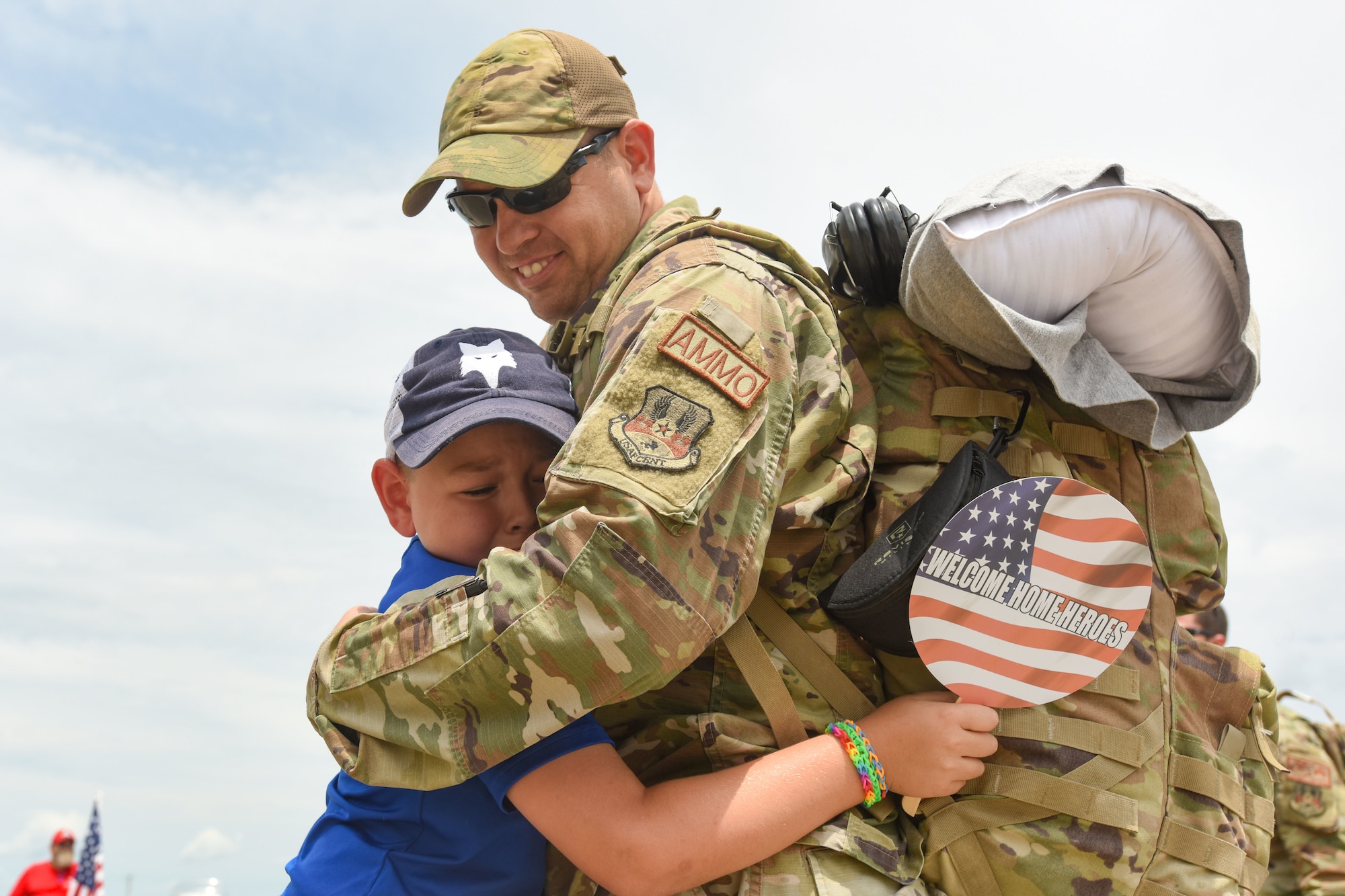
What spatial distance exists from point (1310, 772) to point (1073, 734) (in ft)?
19.1

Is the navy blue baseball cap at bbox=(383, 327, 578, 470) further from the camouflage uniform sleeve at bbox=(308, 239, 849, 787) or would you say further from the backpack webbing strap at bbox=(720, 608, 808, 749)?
the backpack webbing strap at bbox=(720, 608, 808, 749)

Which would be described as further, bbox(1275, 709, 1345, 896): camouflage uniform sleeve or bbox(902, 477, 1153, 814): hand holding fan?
bbox(1275, 709, 1345, 896): camouflage uniform sleeve

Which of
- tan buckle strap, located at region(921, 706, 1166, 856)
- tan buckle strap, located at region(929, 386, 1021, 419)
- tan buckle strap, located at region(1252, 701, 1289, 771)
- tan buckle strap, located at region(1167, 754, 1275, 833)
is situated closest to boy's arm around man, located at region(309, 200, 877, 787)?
tan buckle strap, located at region(929, 386, 1021, 419)

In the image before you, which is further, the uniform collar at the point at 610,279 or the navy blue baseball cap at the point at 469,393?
the uniform collar at the point at 610,279

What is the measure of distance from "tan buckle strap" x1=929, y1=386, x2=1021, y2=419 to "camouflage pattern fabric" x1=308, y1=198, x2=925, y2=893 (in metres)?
0.19

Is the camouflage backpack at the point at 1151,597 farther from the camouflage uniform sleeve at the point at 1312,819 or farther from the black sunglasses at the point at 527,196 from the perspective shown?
the camouflage uniform sleeve at the point at 1312,819

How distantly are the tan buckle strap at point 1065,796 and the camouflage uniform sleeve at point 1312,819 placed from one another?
542cm

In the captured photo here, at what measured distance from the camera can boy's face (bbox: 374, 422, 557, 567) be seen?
258 centimetres

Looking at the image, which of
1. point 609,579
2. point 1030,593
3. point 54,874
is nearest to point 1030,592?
point 1030,593

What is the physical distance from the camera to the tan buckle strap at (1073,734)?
2.43m

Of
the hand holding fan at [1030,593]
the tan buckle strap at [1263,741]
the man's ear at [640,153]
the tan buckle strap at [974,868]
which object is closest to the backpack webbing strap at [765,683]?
the hand holding fan at [1030,593]

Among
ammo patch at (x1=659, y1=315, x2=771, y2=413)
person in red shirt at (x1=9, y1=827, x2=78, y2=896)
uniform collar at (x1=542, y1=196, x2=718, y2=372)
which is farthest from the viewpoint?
person in red shirt at (x1=9, y1=827, x2=78, y2=896)

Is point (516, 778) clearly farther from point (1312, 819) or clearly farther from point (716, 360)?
point (1312, 819)

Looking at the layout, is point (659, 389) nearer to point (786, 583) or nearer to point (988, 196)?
point (786, 583)
